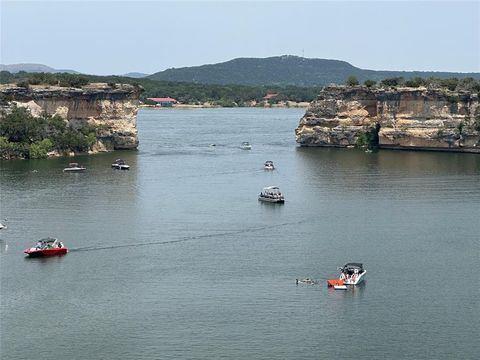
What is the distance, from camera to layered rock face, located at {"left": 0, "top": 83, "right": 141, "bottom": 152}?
93750mm

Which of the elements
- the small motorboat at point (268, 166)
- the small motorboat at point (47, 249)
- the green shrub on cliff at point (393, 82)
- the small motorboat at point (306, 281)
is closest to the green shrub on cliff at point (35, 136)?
the small motorboat at point (268, 166)

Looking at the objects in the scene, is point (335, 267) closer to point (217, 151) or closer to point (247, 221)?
point (247, 221)

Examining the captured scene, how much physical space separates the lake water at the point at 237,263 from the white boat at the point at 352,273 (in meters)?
0.59

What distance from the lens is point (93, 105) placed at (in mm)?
96625

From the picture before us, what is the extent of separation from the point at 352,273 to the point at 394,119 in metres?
57.8

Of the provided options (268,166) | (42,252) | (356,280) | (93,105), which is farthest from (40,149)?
(356,280)

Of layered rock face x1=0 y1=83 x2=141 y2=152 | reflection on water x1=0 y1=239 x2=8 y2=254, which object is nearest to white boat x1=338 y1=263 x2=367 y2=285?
reflection on water x1=0 y1=239 x2=8 y2=254

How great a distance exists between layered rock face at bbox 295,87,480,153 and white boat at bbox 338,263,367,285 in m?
53.2

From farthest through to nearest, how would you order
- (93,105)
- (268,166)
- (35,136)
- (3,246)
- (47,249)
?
1. (93,105)
2. (35,136)
3. (268,166)
4. (3,246)
5. (47,249)

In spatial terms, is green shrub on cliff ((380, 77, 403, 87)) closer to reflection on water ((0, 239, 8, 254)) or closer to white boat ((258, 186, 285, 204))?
white boat ((258, 186, 285, 204))

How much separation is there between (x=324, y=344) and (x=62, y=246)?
18.1 m

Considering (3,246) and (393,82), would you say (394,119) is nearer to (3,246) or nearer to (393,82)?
(393,82)

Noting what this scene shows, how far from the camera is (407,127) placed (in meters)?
98.8

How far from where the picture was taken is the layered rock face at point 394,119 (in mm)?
95938
